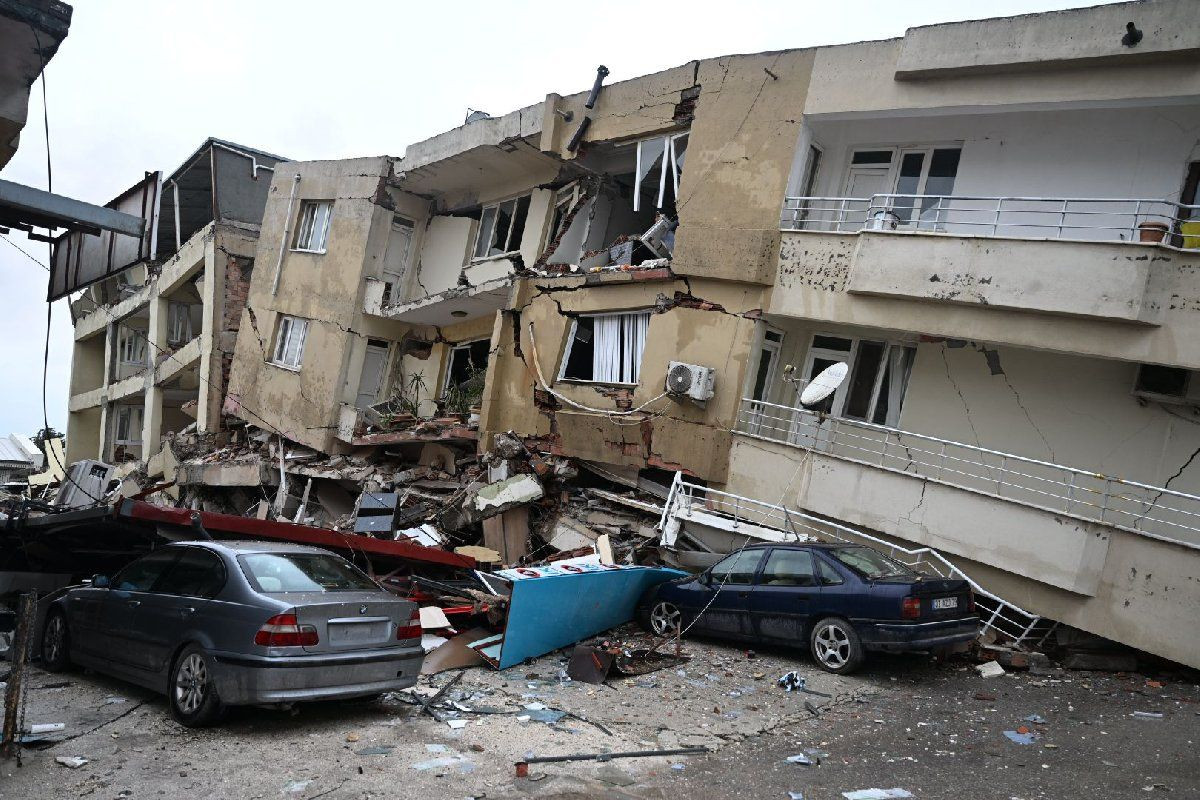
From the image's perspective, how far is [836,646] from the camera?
9.06 metres

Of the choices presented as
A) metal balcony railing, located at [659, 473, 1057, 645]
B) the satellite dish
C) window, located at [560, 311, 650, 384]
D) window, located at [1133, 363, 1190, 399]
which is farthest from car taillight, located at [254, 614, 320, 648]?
window, located at [1133, 363, 1190, 399]

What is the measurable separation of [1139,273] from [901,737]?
6642 mm

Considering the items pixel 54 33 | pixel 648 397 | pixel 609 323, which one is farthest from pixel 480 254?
pixel 54 33

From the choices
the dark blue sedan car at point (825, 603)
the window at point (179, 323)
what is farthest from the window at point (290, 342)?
the dark blue sedan car at point (825, 603)

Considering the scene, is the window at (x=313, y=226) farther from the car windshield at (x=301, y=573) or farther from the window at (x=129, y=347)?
the car windshield at (x=301, y=573)

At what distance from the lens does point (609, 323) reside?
1539cm

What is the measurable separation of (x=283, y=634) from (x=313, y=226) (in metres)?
17.0

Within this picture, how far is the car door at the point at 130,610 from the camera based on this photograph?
24.1 ft

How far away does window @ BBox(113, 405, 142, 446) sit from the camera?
29.0 metres

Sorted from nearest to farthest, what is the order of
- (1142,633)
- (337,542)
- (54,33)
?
1. (54,33)
2. (1142,633)
3. (337,542)

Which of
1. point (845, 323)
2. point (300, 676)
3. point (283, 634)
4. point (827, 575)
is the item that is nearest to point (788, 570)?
point (827, 575)

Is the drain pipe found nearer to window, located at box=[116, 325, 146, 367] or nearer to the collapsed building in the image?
the collapsed building

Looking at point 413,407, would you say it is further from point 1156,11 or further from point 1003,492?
point 1156,11

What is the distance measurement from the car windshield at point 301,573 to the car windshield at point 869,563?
4883 mm
